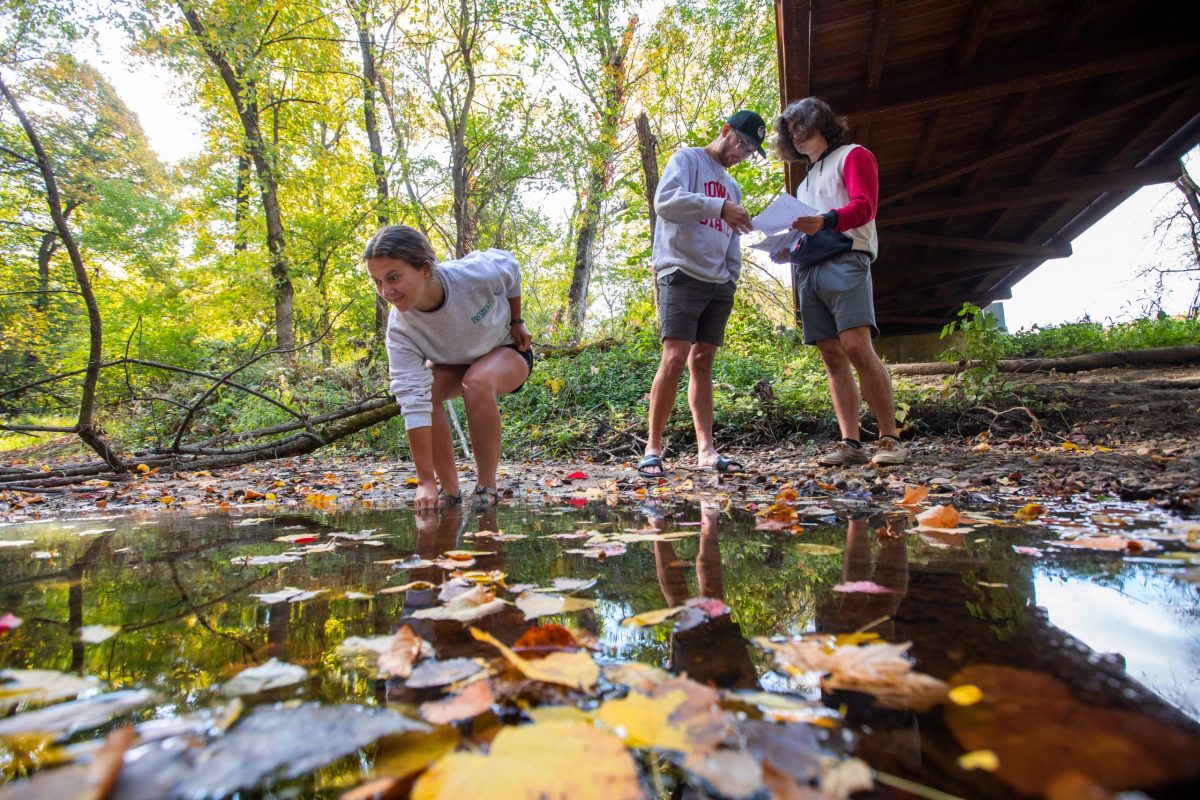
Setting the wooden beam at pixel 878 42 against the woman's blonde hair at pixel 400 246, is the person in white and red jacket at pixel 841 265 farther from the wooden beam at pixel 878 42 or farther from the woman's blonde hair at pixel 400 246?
the woman's blonde hair at pixel 400 246

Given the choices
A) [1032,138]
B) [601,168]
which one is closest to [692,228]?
[1032,138]

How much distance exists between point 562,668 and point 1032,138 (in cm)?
647

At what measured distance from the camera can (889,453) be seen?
2.66 m

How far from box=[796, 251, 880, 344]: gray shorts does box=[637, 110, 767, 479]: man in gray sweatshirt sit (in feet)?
1.53

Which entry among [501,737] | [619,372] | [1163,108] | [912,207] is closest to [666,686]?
[501,737]

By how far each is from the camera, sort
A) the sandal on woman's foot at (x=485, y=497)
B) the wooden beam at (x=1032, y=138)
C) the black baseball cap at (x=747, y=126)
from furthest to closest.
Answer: the wooden beam at (x=1032, y=138) < the black baseball cap at (x=747, y=126) < the sandal on woman's foot at (x=485, y=497)

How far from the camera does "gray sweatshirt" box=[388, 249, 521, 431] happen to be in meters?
2.41

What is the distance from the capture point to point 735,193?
341 cm

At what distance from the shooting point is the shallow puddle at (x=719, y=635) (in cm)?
49

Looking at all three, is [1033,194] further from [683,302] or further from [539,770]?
[539,770]

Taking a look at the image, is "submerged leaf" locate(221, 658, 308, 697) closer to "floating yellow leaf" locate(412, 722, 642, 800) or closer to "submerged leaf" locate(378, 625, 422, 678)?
"submerged leaf" locate(378, 625, 422, 678)

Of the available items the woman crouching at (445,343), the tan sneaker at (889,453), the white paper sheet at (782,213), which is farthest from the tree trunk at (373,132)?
the tan sneaker at (889,453)

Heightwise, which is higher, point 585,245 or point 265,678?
point 585,245

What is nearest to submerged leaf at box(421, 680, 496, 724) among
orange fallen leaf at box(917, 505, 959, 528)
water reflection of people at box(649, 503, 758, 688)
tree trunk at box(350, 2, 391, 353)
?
water reflection of people at box(649, 503, 758, 688)
